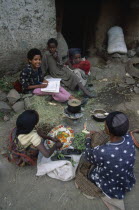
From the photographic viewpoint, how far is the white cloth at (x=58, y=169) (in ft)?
9.66

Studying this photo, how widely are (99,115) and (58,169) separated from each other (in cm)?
153

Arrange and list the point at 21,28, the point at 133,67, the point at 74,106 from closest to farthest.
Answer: the point at 74,106
the point at 21,28
the point at 133,67

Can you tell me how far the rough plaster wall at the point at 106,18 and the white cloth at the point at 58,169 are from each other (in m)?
4.78

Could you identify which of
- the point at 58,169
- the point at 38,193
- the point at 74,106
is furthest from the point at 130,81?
the point at 38,193

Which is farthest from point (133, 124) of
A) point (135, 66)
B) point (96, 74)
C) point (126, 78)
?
point (135, 66)

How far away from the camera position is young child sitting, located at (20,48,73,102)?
431cm

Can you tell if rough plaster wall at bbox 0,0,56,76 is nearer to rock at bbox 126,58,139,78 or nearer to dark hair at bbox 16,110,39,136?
rock at bbox 126,58,139,78

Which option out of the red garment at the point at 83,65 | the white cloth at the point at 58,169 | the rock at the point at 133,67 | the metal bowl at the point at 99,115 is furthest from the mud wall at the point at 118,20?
the white cloth at the point at 58,169

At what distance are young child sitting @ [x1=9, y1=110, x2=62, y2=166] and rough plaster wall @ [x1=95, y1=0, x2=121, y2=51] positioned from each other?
15.5ft

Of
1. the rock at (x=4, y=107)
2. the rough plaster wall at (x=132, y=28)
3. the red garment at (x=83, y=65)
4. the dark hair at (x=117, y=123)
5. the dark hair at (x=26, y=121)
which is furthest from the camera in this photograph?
the rough plaster wall at (x=132, y=28)

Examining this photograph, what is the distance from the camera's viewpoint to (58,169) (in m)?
2.96

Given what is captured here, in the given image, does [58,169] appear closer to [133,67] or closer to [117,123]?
[117,123]

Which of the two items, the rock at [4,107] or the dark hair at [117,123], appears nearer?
the dark hair at [117,123]

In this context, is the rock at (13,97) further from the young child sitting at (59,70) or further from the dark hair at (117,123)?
the dark hair at (117,123)
